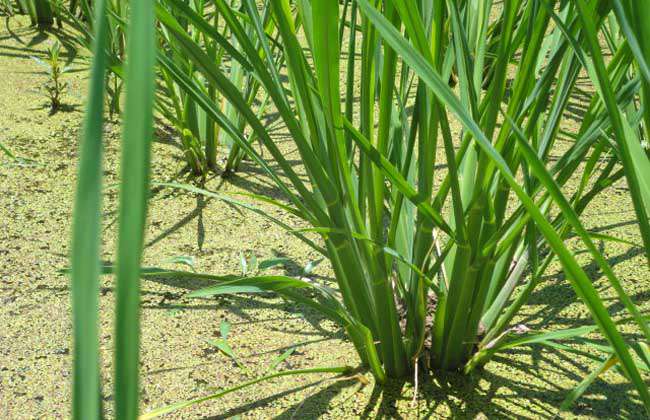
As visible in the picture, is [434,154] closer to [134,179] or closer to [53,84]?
[134,179]

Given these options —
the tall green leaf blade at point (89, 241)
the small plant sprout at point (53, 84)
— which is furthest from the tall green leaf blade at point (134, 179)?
the small plant sprout at point (53, 84)

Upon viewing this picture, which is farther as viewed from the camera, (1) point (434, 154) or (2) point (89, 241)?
(1) point (434, 154)

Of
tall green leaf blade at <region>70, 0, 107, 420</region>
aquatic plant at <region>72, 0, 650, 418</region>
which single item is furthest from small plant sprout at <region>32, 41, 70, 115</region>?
tall green leaf blade at <region>70, 0, 107, 420</region>

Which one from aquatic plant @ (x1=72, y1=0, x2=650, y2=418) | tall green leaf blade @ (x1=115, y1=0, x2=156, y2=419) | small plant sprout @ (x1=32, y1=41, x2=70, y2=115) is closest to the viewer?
tall green leaf blade @ (x1=115, y1=0, x2=156, y2=419)

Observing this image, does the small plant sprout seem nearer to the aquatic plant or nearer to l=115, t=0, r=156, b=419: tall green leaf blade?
the aquatic plant

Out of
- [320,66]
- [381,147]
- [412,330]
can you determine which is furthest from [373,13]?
[412,330]

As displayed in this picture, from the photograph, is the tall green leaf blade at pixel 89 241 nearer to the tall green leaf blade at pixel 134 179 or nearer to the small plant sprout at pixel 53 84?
the tall green leaf blade at pixel 134 179

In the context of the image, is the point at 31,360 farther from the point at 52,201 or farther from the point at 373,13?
the point at 373,13

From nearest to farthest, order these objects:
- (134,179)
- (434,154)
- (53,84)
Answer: (134,179)
(434,154)
(53,84)

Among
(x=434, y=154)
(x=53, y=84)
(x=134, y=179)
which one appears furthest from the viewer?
(x=53, y=84)

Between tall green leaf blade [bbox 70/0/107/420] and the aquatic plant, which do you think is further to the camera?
the aquatic plant

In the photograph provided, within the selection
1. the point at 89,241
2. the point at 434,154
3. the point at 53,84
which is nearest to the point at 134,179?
the point at 89,241

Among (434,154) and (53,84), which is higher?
(434,154)

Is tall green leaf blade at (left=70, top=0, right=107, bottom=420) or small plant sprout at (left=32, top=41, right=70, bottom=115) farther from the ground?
tall green leaf blade at (left=70, top=0, right=107, bottom=420)
